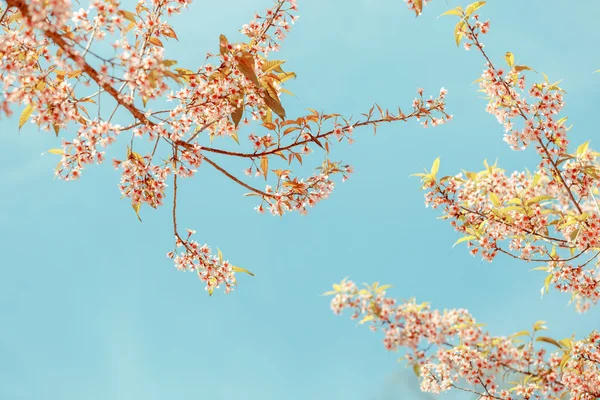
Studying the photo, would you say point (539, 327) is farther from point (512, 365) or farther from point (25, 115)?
point (25, 115)

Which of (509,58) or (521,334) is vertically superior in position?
(509,58)

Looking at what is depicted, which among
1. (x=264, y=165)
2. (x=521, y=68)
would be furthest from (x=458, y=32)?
(x=264, y=165)

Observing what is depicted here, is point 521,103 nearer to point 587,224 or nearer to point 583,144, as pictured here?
point 583,144

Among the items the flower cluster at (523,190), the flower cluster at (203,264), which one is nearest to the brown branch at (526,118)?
the flower cluster at (523,190)

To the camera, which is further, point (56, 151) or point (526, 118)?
point (526, 118)

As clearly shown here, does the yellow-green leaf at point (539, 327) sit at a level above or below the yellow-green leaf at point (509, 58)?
below

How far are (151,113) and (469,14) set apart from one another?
2.53 m

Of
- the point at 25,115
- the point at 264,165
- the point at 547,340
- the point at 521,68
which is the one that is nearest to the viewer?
the point at 25,115

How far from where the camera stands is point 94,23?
2.46 meters

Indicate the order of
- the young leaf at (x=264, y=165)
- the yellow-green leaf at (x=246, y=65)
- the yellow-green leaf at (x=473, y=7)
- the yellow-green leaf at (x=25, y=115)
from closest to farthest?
the yellow-green leaf at (x=246, y=65) < the yellow-green leaf at (x=25, y=115) < the young leaf at (x=264, y=165) < the yellow-green leaf at (x=473, y=7)

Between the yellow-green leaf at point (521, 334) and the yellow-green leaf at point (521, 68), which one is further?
the yellow-green leaf at point (521, 68)

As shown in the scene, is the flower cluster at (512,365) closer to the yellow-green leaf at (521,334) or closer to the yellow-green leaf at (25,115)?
the yellow-green leaf at (521,334)

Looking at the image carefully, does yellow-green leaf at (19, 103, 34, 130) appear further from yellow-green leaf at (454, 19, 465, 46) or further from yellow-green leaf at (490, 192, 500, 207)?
yellow-green leaf at (490, 192, 500, 207)

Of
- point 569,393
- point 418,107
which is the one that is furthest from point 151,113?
point 569,393
